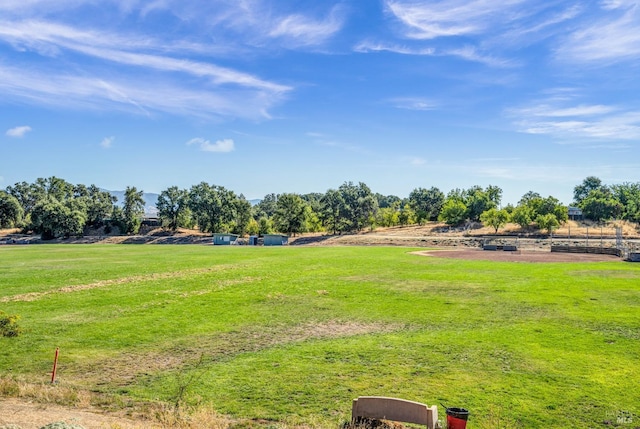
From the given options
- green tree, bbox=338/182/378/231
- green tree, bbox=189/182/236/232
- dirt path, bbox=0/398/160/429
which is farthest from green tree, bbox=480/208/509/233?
dirt path, bbox=0/398/160/429

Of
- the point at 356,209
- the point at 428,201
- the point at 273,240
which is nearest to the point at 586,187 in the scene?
the point at 428,201

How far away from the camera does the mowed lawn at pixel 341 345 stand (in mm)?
12812

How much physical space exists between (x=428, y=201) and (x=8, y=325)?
14970cm

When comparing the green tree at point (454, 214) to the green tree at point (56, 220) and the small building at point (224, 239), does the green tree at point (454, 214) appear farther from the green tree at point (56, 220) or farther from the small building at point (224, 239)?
the green tree at point (56, 220)

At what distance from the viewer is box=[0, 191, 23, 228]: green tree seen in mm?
139500

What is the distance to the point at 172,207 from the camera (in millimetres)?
133500

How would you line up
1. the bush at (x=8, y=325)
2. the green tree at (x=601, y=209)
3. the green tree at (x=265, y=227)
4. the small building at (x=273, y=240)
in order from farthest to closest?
the green tree at (x=265, y=227) < the green tree at (x=601, y=209) < the small building at (x=273, y=240) < the bush at (x=8, y=325)

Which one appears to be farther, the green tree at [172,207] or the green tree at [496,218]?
the green tree at [172,207]

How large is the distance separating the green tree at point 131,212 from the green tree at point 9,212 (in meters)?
36.1

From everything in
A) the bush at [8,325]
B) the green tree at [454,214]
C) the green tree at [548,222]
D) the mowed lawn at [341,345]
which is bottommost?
the mowed lawn at [341,345]

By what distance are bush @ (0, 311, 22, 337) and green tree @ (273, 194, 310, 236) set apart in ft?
329

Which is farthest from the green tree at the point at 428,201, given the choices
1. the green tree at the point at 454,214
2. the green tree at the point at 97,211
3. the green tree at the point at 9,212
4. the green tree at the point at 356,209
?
the green tree at the point at 9,212

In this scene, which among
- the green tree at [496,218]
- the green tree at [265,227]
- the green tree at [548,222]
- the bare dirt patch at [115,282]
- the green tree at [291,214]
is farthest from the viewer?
the green tree at [265,227]

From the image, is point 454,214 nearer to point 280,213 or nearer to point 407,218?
point 407,218
